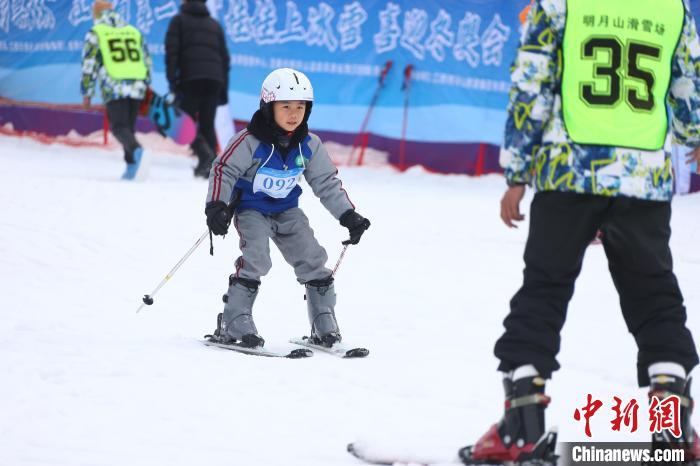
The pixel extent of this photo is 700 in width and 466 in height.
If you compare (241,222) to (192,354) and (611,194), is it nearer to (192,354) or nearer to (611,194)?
(192,354)

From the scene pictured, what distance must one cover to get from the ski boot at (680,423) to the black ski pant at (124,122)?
8.77 m

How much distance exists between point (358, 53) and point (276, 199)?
8.88 m

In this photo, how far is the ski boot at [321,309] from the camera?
5512mm

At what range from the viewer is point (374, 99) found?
14.0m

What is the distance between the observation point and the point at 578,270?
3385mm

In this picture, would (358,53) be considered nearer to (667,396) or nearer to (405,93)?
(405,93)

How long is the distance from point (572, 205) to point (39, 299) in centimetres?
399

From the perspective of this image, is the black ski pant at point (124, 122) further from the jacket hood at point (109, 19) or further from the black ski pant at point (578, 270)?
the black ski pant at point (578, 270)

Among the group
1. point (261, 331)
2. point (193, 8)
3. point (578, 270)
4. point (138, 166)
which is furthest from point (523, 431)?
point (193, 8)

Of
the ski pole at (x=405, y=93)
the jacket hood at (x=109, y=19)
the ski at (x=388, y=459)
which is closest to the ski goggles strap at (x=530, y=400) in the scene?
the ski at (x=388, y=459)

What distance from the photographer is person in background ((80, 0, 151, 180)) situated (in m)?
11.5

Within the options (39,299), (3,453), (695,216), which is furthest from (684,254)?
(3,453)

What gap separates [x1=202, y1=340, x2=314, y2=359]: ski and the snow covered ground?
0.05m

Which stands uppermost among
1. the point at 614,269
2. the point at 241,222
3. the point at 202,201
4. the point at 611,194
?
the point at 611,194
